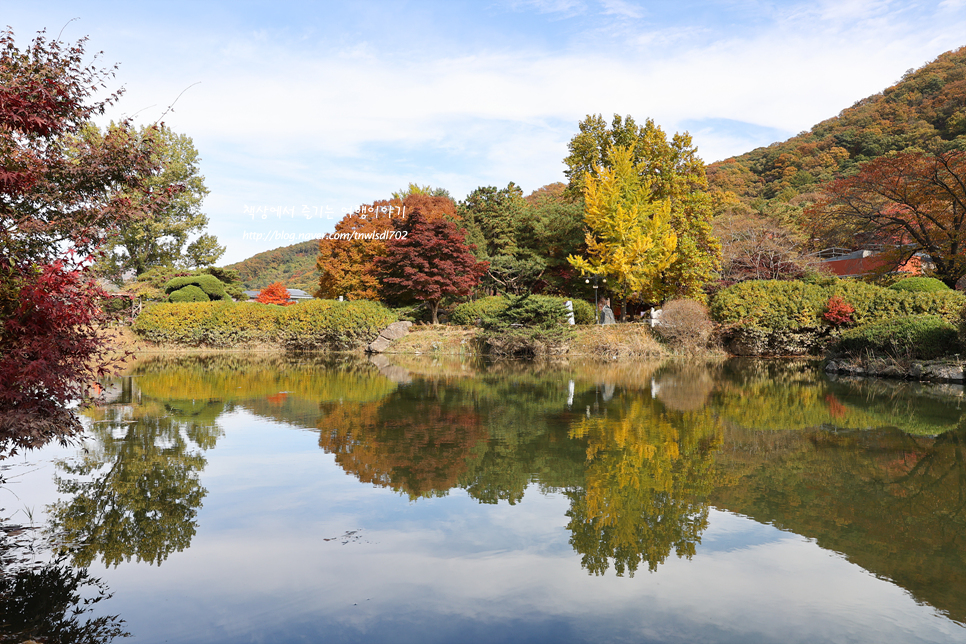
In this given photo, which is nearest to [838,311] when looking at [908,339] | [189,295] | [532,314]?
[908,339]

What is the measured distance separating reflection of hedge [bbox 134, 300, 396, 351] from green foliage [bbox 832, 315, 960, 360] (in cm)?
1610

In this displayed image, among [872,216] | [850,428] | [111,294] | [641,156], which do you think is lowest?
[850,428]

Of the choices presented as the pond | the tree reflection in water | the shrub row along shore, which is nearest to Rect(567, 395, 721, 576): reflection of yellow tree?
the pond

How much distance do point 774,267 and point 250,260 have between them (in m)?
57.0

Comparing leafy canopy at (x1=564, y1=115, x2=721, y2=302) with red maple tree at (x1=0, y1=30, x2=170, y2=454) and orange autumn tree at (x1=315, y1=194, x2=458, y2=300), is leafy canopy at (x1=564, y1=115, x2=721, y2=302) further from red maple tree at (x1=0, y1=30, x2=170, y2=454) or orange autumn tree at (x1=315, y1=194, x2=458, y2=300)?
red maple tree at (x1=0, y1=30, x2=170, y2=454)

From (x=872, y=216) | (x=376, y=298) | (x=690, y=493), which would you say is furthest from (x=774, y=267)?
(x=690, y=493)

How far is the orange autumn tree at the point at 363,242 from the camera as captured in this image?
28031mm

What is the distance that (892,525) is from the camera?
4.47 m

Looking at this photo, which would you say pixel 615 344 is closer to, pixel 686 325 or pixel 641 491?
pixel 686 325

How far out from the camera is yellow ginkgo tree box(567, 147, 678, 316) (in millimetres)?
22297

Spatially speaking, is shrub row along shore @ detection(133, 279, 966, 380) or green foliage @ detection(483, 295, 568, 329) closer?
shrub row along shore @ detection(133, 279, 966, 380)

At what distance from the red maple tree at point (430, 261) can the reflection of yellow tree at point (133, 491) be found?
16202 millimetres

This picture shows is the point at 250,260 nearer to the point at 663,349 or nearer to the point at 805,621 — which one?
the point at 663,349

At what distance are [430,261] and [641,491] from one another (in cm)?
1990
